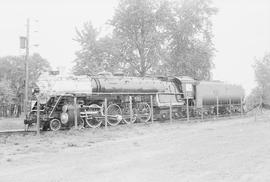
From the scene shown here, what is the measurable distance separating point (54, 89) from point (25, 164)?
10.2 meters

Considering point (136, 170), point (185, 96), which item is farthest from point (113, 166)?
point (185, 96)

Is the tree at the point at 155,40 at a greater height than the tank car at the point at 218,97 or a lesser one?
greater

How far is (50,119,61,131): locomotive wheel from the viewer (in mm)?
18391

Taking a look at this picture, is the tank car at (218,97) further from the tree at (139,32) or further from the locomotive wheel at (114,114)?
the tree at (139,32)

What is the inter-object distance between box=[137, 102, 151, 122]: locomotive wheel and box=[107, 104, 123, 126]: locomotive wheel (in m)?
1.77

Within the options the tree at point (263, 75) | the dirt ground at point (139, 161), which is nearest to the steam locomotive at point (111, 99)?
the dirt ground at point (139, 161)

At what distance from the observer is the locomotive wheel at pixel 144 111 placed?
22.8 meters

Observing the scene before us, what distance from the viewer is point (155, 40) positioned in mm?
43906

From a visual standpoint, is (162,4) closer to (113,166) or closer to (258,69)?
(258,69)

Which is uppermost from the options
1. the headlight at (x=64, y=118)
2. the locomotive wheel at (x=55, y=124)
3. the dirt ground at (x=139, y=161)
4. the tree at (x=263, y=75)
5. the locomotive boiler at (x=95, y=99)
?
the tree at (x=263, y=75)

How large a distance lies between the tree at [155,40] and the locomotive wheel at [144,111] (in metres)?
18.0

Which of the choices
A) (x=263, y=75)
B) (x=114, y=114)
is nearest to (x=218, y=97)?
(x=114, y=114)

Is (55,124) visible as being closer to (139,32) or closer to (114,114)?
(114,114)

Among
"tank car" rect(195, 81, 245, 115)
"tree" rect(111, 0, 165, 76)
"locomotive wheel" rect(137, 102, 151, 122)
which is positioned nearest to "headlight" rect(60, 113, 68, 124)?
"locomotive wheel" rect(137, 102, 151, 122)
